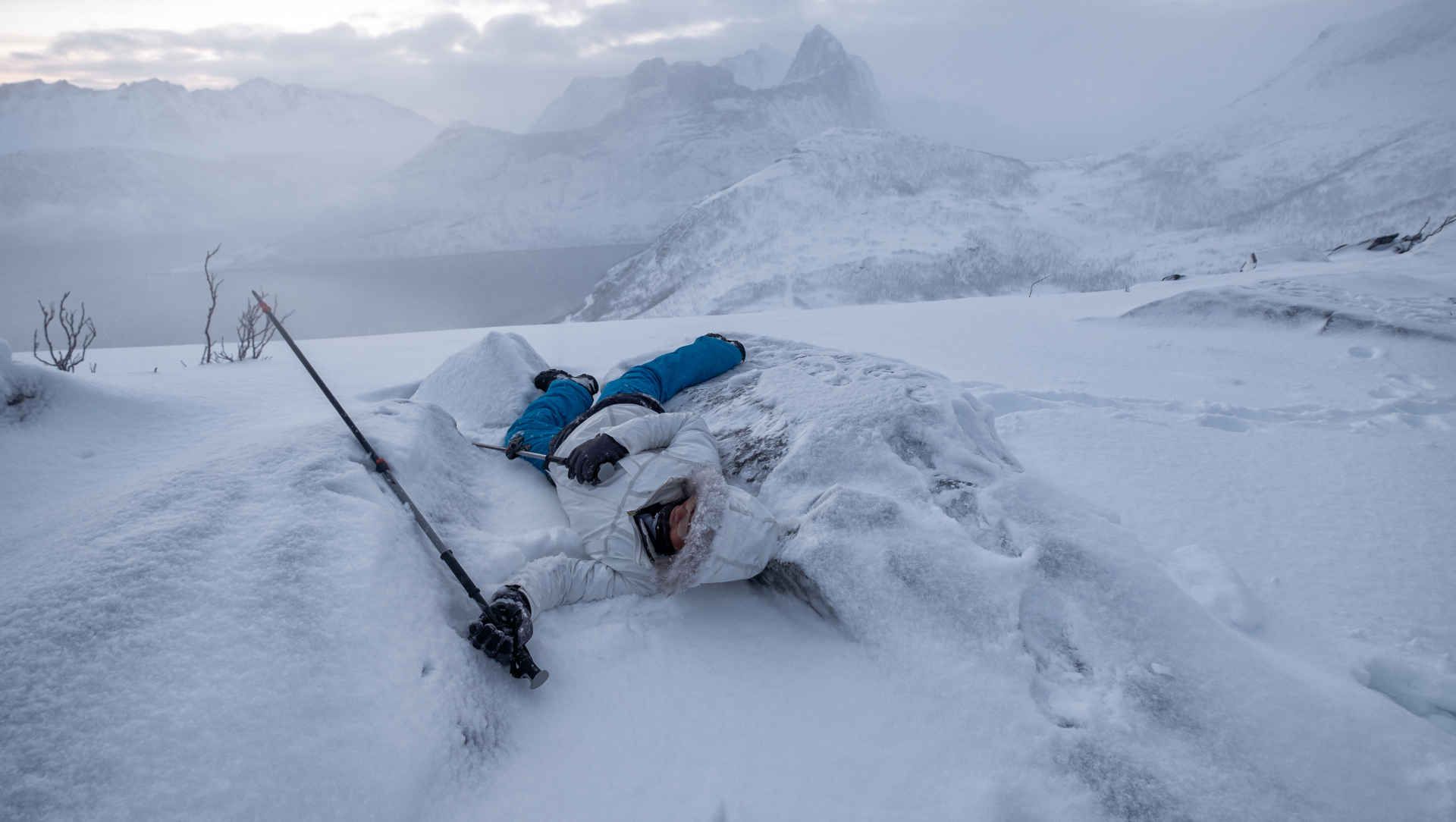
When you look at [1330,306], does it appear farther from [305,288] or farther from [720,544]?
[305,288]

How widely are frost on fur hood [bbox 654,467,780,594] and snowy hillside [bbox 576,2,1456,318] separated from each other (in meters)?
46.0

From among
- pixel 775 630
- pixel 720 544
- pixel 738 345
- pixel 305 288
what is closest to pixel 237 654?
pixel 720 544

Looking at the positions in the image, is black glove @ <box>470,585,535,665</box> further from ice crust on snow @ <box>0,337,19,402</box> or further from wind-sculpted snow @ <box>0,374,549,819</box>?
ice crust on snow @ <box>0,337,19,402</box>

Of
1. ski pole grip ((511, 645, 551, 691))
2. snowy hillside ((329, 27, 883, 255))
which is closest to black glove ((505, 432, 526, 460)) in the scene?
ski pole grip ((511, 645, 551, 691))

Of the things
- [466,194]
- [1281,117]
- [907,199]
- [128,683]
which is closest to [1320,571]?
[128,683]

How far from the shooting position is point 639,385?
152 inches

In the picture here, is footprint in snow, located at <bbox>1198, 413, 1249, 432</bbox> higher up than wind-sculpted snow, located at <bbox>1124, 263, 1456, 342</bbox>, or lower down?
lower down

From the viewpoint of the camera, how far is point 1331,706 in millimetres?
1699

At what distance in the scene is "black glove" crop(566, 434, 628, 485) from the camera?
2.69m

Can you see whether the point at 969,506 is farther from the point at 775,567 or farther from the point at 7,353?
the point at 7,353

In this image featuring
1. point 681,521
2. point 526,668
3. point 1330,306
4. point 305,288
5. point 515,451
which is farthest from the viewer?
point 305,288

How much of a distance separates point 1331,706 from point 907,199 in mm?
67967

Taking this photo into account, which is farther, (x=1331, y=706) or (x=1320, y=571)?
(x=1320, y=571)

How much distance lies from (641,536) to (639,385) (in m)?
1.51
